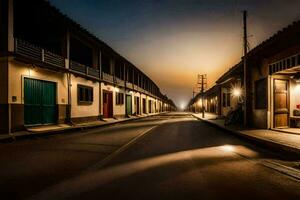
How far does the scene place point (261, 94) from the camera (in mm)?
15148

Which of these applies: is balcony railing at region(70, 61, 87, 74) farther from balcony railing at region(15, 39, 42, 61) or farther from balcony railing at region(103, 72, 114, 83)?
balcony railing at region(103, 72, 114, 83)

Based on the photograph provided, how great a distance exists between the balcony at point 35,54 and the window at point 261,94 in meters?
13.6

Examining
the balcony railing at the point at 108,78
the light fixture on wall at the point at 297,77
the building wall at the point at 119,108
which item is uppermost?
the balcony railing at the point at 108,78

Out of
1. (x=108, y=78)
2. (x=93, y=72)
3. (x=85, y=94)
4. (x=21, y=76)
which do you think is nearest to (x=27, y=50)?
(x=21, y=76)

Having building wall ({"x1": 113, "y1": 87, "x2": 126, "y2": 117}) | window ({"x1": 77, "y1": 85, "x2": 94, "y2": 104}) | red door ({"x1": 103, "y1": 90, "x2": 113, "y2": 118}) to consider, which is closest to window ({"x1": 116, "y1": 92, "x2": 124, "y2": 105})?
building wall ({"x1": 113, "y1": 87, "x2": 126, "y2": 117})

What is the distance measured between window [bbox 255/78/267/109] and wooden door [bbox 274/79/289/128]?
0.55 metres

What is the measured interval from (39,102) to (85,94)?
6466 mm

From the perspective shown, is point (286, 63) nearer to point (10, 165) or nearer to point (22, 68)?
point (10, 165)

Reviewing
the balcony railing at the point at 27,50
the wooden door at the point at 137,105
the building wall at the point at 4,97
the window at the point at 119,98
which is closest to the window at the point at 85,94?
the balcony railing at the point at 27,50

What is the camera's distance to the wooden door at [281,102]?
14.2 metres

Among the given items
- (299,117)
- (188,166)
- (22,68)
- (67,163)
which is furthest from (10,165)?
(299,117)

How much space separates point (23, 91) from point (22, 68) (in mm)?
1328

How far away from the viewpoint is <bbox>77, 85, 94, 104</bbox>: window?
2089cm

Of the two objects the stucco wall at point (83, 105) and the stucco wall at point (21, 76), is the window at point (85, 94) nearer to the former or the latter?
the stucco wall at point (83, 105)
